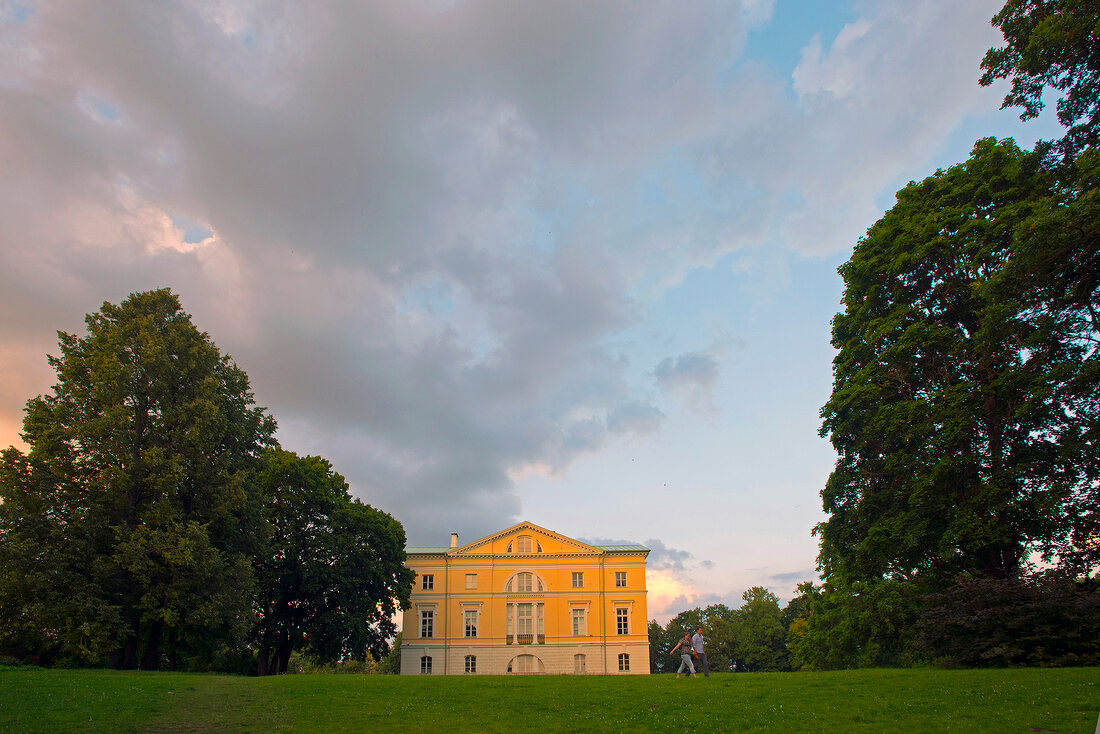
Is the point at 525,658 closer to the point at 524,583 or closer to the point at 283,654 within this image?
the point at 524,583

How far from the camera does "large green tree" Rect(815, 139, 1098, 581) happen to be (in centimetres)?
2019

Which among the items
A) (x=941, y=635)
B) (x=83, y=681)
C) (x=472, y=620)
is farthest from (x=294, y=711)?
(x=472, y=620)

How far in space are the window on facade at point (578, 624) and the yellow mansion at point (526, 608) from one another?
0.30 feet

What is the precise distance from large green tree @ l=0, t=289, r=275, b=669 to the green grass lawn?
786 cm

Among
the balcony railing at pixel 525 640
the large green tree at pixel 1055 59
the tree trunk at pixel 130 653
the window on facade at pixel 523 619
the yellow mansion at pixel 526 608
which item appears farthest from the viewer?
the window on facade at pixel 523 619

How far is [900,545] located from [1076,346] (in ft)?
27.9

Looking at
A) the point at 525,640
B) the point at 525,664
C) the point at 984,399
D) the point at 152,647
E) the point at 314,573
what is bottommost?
the point at 525,664

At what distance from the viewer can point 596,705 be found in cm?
1508

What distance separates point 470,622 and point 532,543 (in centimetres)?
919

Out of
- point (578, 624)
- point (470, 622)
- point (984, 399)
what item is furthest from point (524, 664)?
point (984, 399)

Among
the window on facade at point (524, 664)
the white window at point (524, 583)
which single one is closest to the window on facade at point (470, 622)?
the white window at point (524, 583)

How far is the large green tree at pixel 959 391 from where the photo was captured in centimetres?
2019

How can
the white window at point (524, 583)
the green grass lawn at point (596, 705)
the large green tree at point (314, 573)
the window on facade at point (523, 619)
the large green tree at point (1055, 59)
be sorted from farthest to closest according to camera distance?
the white window at point (524, 583) → the window on facade at point (523, 619) → the large green tree at point (314, 573) → the large green tree at point (1055, 59) → the green grass lawn at point (596, 705)

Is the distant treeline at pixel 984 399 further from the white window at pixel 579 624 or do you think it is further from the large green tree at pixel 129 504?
the white window at pixel 579 624
